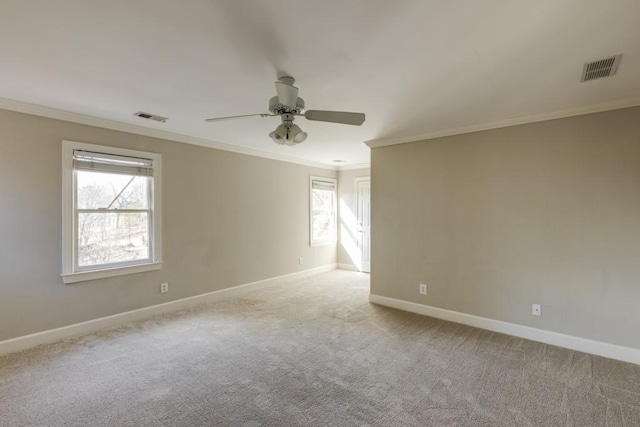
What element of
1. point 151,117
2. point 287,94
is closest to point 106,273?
point 151,117

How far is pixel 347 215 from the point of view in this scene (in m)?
6.91

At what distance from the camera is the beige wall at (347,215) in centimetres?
680

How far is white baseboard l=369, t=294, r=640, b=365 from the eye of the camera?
281 cm

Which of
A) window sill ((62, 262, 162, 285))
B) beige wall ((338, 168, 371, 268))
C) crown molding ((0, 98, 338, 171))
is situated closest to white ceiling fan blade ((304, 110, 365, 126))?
crown molding ((0, 98, 338, 171))

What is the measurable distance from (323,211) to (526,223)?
407cm

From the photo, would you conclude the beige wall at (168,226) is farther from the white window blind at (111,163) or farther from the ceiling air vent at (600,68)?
the ceiling air vent at (600,68)

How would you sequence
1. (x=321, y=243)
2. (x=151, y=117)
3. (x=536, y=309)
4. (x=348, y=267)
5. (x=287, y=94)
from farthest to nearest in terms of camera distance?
(x=348, y=267)
(x=321, y=243)
(x=151, y=117)
(x=536, y=309)
(x=287, y=94)

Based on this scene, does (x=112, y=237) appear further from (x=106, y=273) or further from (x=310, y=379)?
(x=310, y=379)

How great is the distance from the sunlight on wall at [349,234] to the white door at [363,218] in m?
0.10

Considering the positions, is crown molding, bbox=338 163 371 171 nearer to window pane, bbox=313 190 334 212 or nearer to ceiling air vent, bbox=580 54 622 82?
window pane, bbox=313 190 334 212

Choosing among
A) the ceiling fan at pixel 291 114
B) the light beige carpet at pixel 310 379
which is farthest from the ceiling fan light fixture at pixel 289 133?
the light beige carpet at pixel 310 379

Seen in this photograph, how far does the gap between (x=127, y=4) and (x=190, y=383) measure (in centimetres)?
260

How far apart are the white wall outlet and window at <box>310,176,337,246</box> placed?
3.96m

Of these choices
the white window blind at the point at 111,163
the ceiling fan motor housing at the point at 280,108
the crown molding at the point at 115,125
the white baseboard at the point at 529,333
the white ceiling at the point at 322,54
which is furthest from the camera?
the white window blind at the point at 111,163
